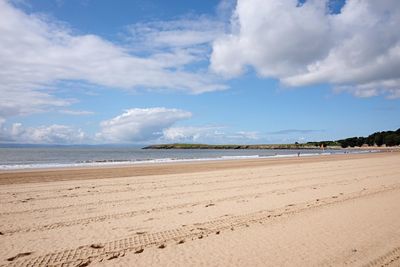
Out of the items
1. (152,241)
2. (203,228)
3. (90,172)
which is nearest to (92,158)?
(90,172)

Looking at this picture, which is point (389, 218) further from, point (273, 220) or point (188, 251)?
point (188, 251)

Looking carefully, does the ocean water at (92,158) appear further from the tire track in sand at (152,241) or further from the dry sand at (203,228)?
the tire track in sand at (152,241)

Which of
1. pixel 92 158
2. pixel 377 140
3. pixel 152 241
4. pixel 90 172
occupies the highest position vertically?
pixel 377 140

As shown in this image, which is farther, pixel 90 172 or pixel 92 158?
pixel 92 158

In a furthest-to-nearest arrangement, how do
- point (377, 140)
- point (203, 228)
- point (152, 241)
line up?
point (377, 140)
point (203, 228)
point (152, 241)

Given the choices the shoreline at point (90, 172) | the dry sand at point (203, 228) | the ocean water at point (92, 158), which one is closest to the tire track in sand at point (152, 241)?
the dry sand at point (203, 228)

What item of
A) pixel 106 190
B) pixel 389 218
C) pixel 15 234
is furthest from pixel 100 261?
pixel 106 190

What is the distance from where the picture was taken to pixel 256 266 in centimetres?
492

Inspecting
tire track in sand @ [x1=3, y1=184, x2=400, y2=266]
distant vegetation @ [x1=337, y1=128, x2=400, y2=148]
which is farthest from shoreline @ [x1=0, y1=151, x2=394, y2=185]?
distant vegetation @ [x1=337, y1=128, x2=400, y2=148]

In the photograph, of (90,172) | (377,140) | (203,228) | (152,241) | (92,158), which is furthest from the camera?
(377,140)

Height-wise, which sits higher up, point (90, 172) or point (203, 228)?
point (90, 172)

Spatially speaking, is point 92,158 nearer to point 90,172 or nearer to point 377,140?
point 90,172

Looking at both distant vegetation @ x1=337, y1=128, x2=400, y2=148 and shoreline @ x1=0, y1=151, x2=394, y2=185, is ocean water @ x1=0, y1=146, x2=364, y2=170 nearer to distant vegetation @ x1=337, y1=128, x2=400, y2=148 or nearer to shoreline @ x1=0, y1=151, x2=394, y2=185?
shoreline @ x1=0, y1=151, x2=394, y2=185

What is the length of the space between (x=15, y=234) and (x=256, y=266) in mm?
4713
